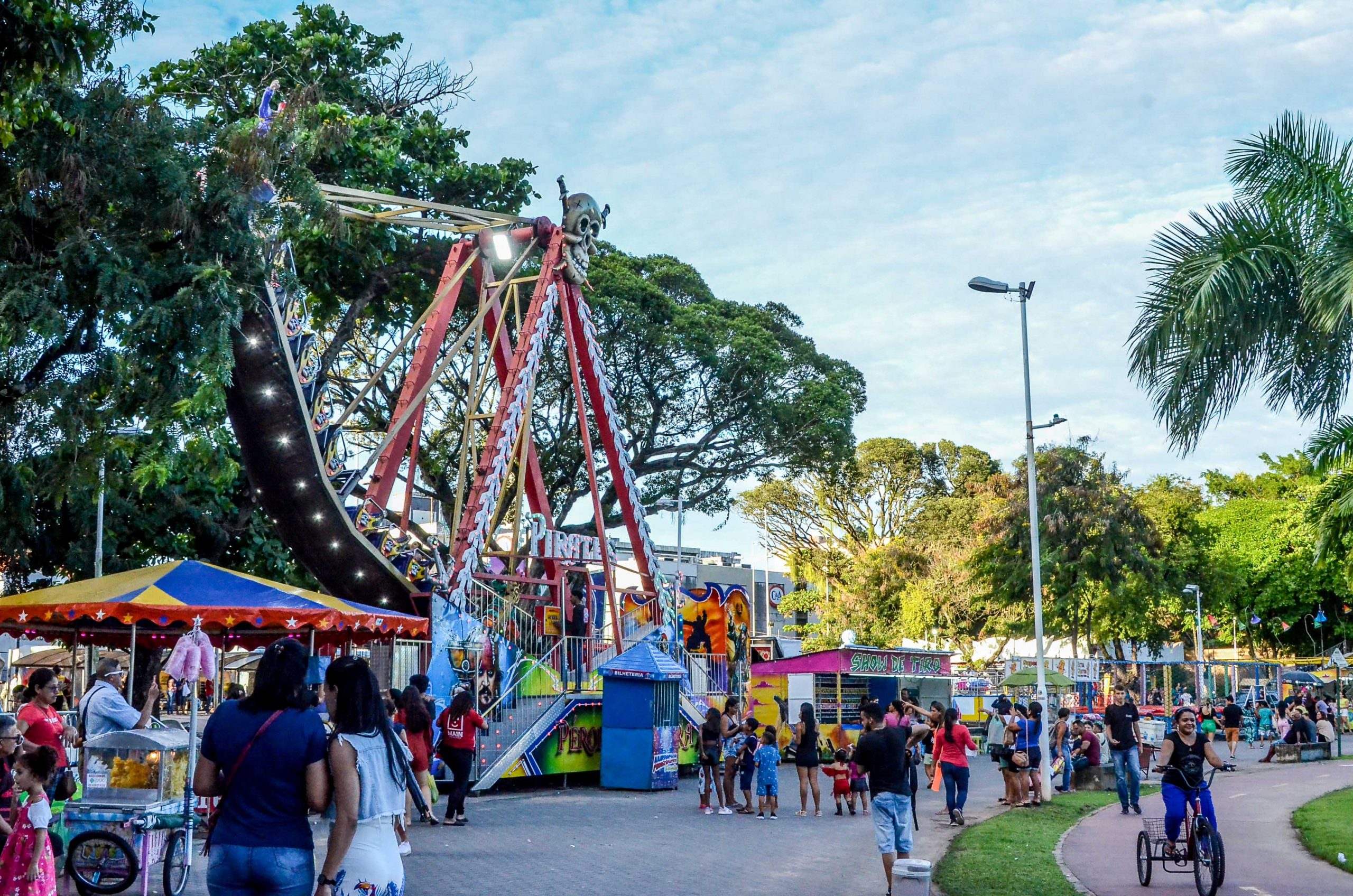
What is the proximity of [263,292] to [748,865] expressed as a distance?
34.5 feet

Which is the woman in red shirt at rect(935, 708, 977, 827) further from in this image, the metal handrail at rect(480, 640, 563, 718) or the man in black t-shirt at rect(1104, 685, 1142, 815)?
the metal handrail at rect(480, 640, 563, 718)

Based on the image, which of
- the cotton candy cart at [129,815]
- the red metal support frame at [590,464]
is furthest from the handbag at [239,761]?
the red metal support frame at [590,464]

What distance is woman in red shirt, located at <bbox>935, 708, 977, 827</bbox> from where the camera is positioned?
1838 centimetres

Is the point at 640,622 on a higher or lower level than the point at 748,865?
higher

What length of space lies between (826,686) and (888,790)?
59.5 feet

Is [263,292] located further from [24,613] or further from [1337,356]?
[1337,356]

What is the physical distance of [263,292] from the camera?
61.4ft

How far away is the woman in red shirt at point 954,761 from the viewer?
18.4 meters

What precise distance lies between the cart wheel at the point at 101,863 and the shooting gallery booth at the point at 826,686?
18.7 metres

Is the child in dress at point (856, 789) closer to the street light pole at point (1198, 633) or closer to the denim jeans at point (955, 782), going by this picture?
the denim jeans at point (955, 782)

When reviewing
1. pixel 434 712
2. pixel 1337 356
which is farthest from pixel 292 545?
pixel 1337 356

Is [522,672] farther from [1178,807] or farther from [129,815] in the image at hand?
[1178,807]

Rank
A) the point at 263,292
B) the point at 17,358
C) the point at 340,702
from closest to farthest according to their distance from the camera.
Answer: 1. the point at 340,702
2. the point at 17,358
3. the point at 263,292

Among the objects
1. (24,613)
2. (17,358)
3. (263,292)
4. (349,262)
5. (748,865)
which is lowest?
(748,865)
